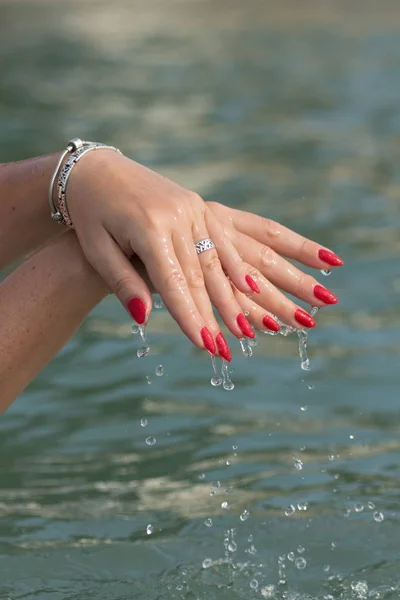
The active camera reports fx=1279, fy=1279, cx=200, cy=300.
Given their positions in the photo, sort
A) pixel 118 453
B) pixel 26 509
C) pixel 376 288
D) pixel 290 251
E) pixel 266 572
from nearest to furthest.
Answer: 1. pixel 290 251
2. pixel 266 572
3. pixel 26 509
4. pixel 118 453
5. pixel 376 288

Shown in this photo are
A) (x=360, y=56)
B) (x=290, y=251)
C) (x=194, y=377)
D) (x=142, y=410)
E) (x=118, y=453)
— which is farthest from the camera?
(x=360, y=56)

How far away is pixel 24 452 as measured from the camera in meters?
4.34

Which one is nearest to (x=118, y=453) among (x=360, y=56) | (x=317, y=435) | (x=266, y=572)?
(x=317, y=435)

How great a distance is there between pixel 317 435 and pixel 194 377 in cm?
76

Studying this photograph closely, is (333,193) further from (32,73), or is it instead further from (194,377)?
(32,73)

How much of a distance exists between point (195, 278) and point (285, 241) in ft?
0.87

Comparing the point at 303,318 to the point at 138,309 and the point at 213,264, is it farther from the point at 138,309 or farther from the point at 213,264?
the point at 138,309

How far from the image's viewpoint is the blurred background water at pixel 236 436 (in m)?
3.51

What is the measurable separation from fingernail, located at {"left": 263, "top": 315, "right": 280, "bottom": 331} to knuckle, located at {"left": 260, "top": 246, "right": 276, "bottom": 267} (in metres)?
0.13

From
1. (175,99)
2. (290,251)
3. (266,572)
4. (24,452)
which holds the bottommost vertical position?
(266,572)

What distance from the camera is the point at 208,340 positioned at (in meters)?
2.29

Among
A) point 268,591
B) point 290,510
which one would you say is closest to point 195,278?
point 268,591

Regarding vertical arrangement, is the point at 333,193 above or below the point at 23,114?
below

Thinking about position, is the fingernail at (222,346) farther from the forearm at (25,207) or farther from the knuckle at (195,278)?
the forearm at (25,207)
